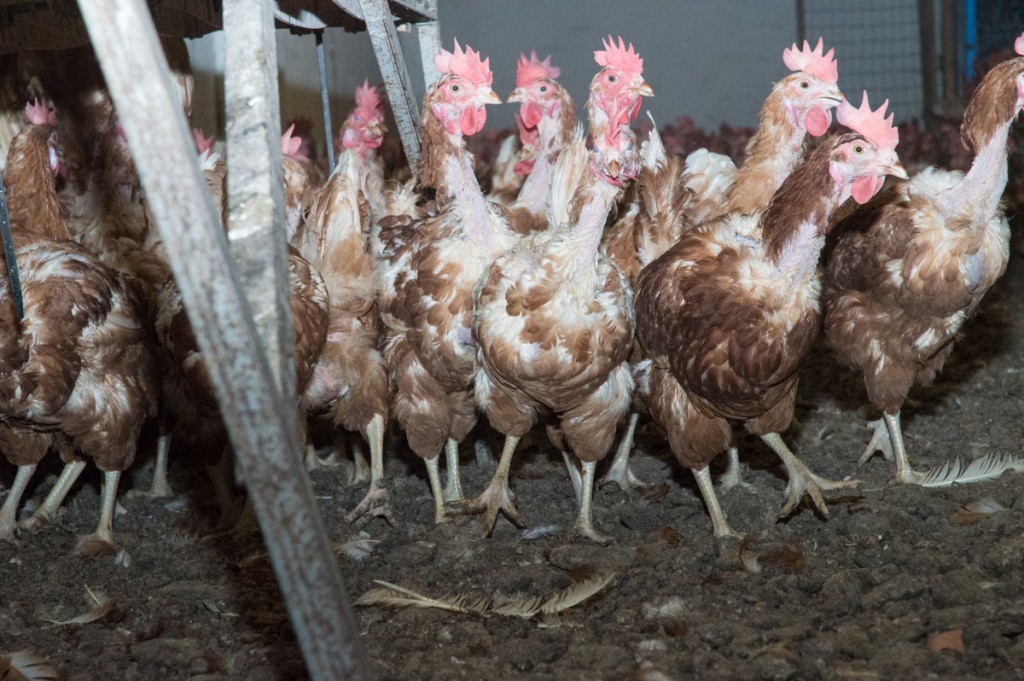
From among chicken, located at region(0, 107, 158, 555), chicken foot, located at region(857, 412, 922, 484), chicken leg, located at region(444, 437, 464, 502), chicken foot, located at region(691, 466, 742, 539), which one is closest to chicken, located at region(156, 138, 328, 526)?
chicken, located at region(0, 107, 158, 555)

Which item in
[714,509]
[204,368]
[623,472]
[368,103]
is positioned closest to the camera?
[204,368]

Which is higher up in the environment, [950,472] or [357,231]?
[357,231]

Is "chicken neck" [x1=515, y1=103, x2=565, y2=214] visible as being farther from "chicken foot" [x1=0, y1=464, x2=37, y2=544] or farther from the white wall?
the white wall

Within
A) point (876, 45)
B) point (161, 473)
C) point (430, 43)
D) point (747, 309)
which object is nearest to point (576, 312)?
point (747, 309)

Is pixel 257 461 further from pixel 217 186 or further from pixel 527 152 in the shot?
pixel 527 152

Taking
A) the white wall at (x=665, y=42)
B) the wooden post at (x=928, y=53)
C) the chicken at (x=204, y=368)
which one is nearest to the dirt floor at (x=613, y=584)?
the chicken at (x=204, y=368)

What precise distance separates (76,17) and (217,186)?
90 cm

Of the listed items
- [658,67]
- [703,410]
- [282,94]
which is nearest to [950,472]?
[703,410]

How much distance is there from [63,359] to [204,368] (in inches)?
17.6

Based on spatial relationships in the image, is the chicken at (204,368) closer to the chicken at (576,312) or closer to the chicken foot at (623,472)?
the chicken at (576,312)

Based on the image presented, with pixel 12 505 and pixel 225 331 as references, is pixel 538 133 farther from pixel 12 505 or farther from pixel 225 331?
pixel 225 331

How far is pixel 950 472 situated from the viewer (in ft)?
11.8

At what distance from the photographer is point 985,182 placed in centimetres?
346

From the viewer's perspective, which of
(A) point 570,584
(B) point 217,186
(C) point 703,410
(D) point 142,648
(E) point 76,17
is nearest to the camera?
(D) point 142,648
